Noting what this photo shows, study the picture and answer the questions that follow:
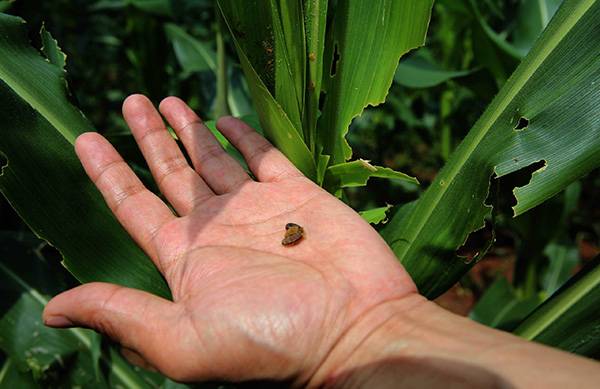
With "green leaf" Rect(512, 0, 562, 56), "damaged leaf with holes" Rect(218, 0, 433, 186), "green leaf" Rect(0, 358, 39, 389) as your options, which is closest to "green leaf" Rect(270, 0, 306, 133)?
"damaged leaf with holes" Rect(218, 0, 433, 186)

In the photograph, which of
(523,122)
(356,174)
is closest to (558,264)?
(523,122)

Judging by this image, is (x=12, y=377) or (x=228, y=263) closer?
(x=228, y=263)

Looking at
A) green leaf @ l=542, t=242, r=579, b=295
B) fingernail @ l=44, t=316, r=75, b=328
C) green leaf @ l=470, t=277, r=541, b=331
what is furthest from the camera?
green leaf @ l=542, t=242, r=579, b=295

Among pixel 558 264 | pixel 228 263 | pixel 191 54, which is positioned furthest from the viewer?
pixel 558 264

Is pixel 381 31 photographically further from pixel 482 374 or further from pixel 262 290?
pixel 482 374

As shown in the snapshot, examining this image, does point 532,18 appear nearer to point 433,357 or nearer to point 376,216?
point 376,216

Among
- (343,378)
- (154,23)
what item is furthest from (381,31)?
(154,23)

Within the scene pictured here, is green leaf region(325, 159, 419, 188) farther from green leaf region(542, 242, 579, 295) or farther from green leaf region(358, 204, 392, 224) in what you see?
green leaf region(542, 242, 579, 295)

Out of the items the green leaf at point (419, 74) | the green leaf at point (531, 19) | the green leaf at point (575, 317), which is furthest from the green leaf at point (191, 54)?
the green leaf at point (575, 317)
